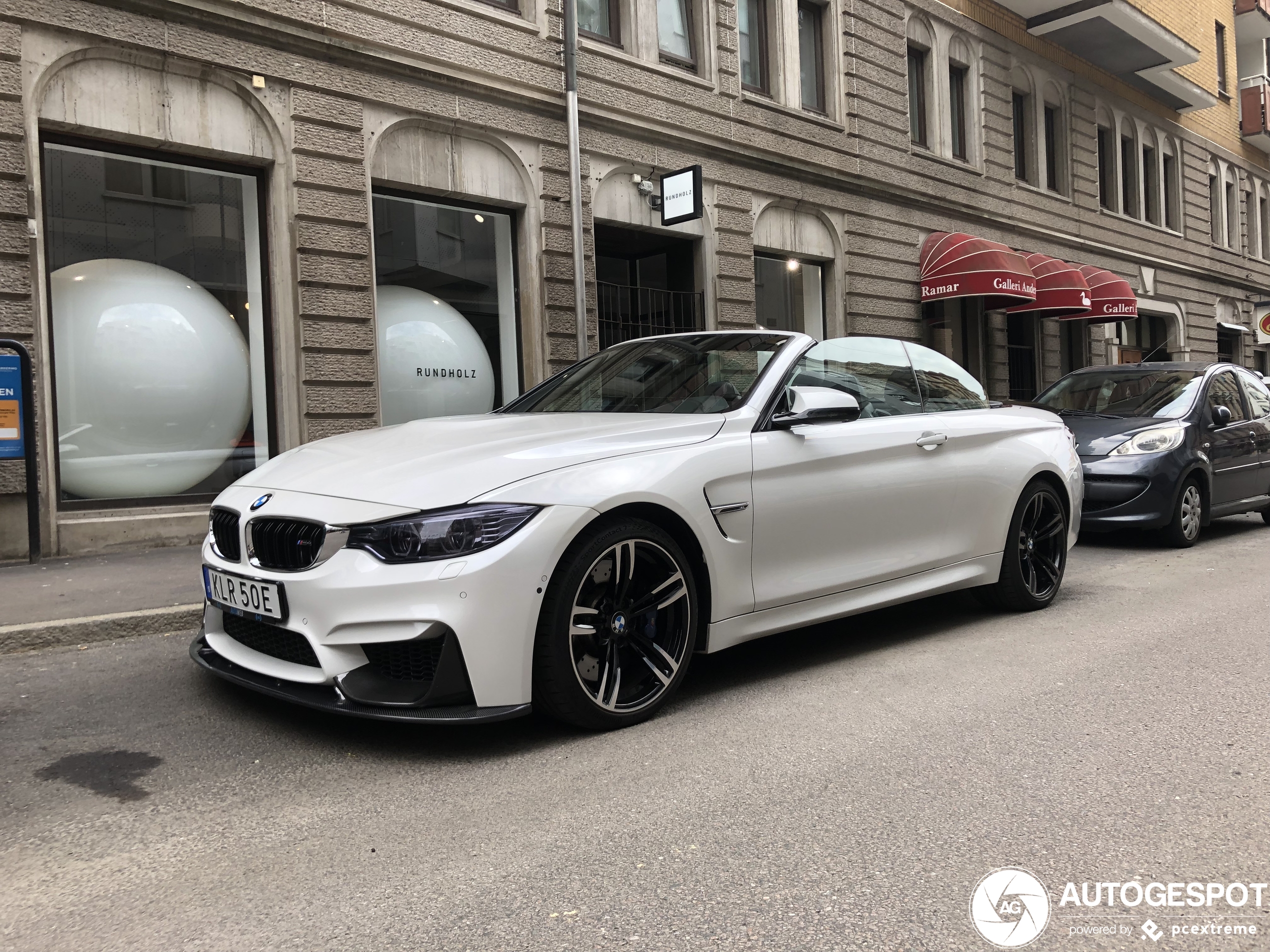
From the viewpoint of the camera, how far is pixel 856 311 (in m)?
16.1

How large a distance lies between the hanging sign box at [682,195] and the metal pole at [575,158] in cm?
126

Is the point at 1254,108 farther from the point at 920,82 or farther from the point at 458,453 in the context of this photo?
the point at 458,453

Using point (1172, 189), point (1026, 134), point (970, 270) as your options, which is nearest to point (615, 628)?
point (970, 270)

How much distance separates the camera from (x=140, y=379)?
852 centimetres

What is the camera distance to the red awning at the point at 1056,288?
18.9 metres

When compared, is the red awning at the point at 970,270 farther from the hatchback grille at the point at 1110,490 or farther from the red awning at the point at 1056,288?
the hatchback grille at the point at 1110,490

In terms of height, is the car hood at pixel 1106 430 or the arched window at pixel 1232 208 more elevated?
the arched window at pixel 1232 208

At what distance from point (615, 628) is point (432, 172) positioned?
8147 millimetres

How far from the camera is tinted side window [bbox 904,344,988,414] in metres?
5.23

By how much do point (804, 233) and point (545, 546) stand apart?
42.2ft

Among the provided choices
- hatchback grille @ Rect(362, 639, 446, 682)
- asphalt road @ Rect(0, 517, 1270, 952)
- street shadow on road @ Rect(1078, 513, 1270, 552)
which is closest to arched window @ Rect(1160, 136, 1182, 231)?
street shadow on road @ Rect(1078, 513, 1270, 552)

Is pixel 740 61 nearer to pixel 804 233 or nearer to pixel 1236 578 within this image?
pixel 804 233

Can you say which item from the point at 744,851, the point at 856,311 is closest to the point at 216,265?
the point at 744,851

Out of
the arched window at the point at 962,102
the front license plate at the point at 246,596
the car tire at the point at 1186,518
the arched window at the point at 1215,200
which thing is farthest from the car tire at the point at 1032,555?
the arched window at the point at 1215,200
